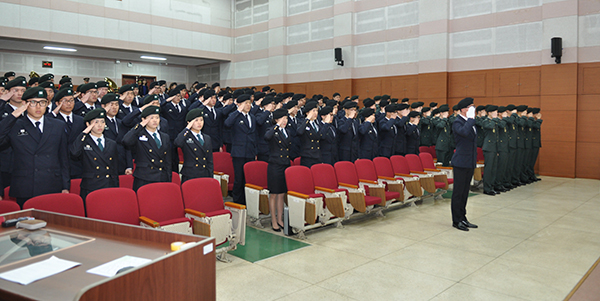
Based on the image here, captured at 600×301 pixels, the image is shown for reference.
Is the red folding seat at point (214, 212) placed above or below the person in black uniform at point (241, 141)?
below

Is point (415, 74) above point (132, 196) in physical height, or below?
above

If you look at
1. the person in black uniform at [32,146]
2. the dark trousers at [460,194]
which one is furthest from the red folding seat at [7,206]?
the dark trousers at [460,194]

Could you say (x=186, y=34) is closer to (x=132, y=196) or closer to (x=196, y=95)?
(x=196, y=95)

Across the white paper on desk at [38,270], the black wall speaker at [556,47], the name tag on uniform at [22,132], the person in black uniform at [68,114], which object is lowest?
the white paper on desk at [38,270]

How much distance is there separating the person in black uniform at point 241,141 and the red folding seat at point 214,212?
5.03 ft

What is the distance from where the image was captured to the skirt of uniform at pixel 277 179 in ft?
16.5

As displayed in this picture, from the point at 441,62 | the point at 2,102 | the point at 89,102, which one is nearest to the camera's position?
the point at 2,102

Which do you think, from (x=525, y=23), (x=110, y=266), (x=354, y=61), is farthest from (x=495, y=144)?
(x=110, y=266)

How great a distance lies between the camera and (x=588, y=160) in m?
9.72

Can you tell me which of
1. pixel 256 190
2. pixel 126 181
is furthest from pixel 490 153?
pixel 126 181

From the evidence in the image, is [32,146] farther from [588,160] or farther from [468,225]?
[588,160]

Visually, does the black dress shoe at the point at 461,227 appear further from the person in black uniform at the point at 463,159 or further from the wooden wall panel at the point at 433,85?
the wooden wall panel at the point at 433,85

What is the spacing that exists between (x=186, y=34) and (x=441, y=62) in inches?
382

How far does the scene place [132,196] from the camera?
353 cm
